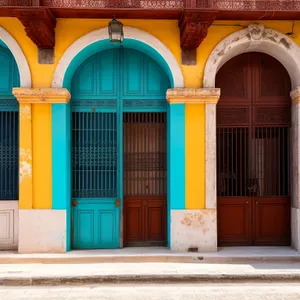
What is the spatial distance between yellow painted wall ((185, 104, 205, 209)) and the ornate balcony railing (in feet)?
6.36

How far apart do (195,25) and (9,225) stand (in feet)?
18.1

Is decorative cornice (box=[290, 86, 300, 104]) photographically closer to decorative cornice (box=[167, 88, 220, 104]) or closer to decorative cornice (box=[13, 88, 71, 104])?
decorative cornice (box=[167, 88, 220, 104])

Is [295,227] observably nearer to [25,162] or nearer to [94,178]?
[94,178]

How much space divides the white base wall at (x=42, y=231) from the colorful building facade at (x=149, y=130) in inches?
0.8

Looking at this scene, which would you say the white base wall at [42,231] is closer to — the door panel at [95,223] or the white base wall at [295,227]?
the door panel at [95,223]

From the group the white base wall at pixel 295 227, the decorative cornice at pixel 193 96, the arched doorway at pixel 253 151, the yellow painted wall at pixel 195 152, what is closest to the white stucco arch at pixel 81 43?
the decorative cornice at pixel 193 96

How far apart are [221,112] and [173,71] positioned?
1.47 meters

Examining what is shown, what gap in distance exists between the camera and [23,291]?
641 centimetres

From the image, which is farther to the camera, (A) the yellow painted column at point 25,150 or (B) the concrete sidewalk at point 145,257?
(A) the yellow painted column at point 25,150

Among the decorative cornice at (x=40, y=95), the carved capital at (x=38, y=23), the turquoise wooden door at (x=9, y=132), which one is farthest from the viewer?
the turquoise wooden door at (x=9, y=132)

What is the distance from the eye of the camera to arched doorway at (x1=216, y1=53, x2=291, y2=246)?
8828 millimetres

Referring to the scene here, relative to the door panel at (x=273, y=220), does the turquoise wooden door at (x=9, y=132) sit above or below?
A: above

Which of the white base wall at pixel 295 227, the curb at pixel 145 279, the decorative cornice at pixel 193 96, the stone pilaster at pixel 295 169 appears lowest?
the curb at pixel 145 279

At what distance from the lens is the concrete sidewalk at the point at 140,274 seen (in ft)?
22.2
